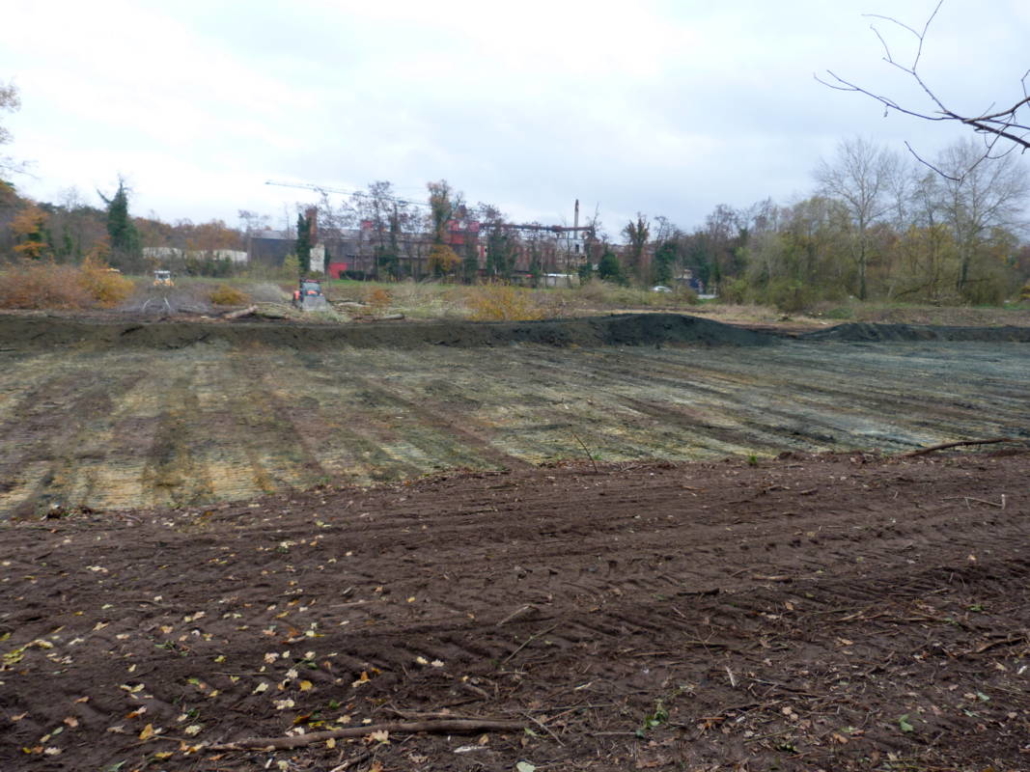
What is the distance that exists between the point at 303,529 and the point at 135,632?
58.4 inches

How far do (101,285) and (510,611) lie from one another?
116 ft

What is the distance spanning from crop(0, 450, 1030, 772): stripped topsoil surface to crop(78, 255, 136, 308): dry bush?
104 ft

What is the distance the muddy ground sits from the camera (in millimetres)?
8281

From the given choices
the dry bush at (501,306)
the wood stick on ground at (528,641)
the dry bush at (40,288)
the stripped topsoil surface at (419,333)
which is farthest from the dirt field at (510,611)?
the dry bush at (40,288)

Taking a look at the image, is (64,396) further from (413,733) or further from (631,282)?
(631,282)

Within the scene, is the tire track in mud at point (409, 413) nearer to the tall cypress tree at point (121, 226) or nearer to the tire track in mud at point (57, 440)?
the tire track in mud at point (57, 440)

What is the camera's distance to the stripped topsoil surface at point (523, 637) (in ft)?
9.25

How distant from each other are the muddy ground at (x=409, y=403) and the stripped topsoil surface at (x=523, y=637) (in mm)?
2909

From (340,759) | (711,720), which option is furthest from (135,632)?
(711,720)

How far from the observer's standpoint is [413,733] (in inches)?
114

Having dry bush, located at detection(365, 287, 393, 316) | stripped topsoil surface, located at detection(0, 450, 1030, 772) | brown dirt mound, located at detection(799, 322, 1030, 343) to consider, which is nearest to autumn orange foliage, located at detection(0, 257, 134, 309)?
dry bush, located at detection(365, 287, 393, 316)

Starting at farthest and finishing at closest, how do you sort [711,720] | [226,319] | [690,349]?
[226,319] → [690,349] → [711,720]

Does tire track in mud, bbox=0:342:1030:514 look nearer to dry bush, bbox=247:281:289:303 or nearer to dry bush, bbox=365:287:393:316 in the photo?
dry bush, bbox=365:287:393:316

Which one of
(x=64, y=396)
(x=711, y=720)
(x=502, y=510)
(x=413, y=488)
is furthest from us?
(x=64, y=396)
